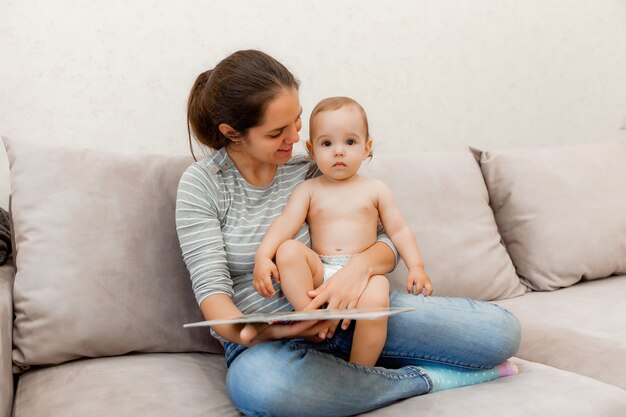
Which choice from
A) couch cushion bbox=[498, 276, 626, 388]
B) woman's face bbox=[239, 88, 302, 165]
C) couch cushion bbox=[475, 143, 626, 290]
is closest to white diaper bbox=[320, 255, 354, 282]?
woman's face bbox=[239, 88, 302, 165]

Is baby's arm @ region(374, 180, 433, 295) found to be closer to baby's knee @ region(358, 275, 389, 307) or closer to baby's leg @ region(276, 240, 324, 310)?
baby's knee @ region(358, 275, 389, 307)

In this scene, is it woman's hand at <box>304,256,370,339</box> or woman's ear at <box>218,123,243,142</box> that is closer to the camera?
woman's hand at <box>304,256,370,339</box>

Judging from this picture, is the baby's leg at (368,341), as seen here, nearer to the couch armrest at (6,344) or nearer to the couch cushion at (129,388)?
the couch cushion at (129,388)

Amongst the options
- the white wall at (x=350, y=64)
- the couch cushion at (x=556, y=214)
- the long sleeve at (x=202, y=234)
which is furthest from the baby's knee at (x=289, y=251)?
the couch cushion at (x=556, y=214)

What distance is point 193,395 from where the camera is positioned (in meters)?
1.19

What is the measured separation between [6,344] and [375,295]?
71 cm

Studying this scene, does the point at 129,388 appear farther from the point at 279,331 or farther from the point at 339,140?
the point at 339,140

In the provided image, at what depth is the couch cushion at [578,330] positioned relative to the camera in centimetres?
141

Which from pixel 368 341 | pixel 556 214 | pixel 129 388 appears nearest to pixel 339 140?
pixel 368 341

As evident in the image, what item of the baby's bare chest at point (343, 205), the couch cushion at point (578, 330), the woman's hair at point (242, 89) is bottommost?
the couch cushion at point (578, 330)

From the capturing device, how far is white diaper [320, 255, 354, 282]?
137 centimetres

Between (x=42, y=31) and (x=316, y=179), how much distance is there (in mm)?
840

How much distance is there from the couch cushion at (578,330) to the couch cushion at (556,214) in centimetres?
9

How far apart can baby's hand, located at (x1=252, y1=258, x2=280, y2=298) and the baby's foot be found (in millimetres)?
478
